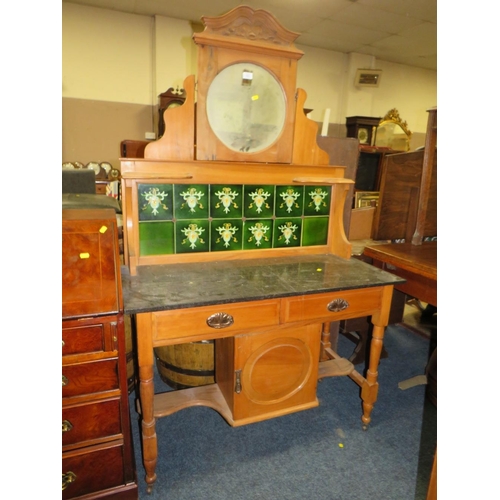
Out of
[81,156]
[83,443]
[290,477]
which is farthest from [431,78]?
[83,443]

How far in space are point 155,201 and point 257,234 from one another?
55 centimetres

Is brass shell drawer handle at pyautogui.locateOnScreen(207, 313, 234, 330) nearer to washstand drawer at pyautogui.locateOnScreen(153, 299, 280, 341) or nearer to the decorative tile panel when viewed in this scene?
washstand drawer at pyautogui.locateOnScreen(153, 299, 280, 341)

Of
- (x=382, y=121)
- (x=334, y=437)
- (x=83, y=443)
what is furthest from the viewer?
(x=382, y=121)

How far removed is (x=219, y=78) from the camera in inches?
63.4

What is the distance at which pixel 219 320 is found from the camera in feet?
4.62

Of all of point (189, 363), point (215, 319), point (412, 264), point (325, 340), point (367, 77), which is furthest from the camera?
point (367, 77)

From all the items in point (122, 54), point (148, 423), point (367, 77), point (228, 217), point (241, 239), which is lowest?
point (148, 423)

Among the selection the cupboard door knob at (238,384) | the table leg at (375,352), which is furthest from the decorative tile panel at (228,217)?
the cupboard door knob at (238,384)

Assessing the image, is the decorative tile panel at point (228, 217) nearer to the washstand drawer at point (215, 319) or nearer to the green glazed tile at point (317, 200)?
the green glazed tile at point (317, 200)

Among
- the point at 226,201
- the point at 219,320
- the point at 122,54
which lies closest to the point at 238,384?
the point at 219,320

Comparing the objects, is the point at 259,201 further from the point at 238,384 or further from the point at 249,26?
the point at 238,384

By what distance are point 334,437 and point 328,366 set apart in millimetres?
363
